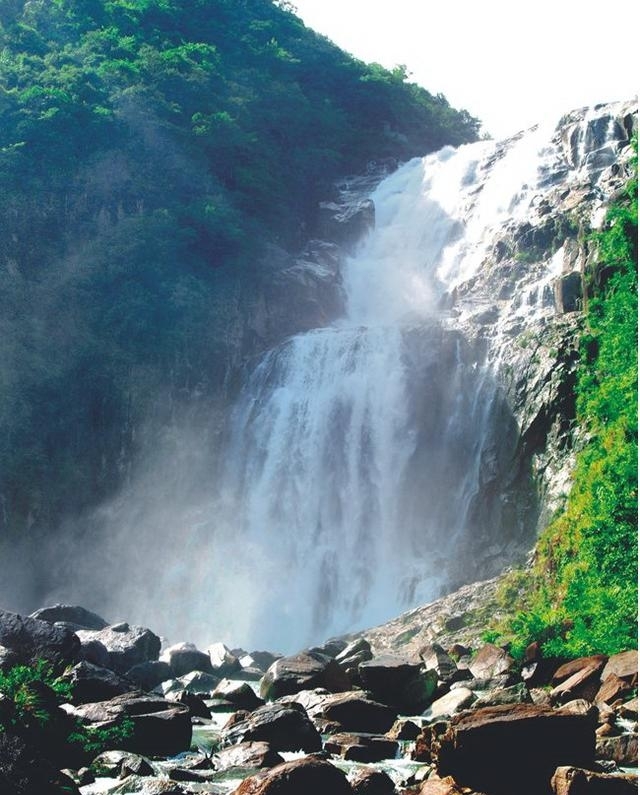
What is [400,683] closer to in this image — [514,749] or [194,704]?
[194,704]

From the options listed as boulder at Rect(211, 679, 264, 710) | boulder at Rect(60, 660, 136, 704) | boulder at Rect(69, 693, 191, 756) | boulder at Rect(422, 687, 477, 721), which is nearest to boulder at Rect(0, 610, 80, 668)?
boulder at Rect(60, 660, 136, 704)

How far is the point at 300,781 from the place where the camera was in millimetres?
9727

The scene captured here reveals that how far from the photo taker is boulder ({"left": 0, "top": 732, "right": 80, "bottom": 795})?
9500mm

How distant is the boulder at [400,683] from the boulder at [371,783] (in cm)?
534

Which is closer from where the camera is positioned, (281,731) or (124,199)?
(281,731)

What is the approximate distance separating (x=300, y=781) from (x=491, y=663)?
939cm

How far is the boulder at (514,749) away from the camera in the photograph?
10109mm

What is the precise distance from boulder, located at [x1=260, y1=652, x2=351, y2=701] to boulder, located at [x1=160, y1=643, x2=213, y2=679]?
188 inches

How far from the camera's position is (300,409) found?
37344mm

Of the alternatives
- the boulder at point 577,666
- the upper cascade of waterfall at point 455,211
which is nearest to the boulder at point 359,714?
the boulder at point 577,666

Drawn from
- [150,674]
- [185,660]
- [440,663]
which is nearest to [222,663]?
[185,660]

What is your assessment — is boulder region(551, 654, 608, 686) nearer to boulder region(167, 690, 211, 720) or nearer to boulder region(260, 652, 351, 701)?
boulder region(260, 652, 351, 701)

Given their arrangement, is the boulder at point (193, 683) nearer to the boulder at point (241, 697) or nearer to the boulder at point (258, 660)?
the boulder at point (241, 697)

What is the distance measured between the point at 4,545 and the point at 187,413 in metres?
9.92
